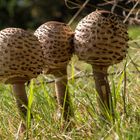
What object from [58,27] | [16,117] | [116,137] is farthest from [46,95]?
[116,137]

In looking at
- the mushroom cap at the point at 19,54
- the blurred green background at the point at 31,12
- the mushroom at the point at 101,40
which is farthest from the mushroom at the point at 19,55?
the blurred green background at the point at 31,12

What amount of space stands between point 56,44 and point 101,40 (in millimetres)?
218

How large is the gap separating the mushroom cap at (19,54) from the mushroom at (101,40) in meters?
0.18

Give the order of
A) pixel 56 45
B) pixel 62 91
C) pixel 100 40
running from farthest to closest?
pixel 62 91, pixel 56 45, pixel 100 40

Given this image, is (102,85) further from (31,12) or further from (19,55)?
(31,12)

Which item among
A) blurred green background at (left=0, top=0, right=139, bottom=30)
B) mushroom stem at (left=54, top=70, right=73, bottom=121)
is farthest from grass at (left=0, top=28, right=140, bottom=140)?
blurred green background at (left=0, top=0, right=139, bottom=30)

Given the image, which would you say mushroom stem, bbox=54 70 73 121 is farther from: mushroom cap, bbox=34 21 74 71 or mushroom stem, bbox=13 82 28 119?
mushroom stem, bbox=13 82 28 119

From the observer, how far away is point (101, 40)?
196 centimetres

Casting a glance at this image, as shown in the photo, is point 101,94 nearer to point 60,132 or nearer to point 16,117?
point 60,132

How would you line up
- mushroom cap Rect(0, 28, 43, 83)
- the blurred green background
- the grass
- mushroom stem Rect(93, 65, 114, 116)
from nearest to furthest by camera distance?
the grass → mushroom cap Rect(0, 28, 43, 83) → mushroom stem Rect(93, 65, 114, 116) → the blurred green background

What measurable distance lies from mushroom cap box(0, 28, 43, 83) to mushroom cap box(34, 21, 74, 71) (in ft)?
0.32

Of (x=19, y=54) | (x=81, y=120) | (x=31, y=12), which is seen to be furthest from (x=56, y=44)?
(x=31, y=12)

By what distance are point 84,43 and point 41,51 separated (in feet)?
0.59

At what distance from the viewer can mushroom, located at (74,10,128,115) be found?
196 cm
